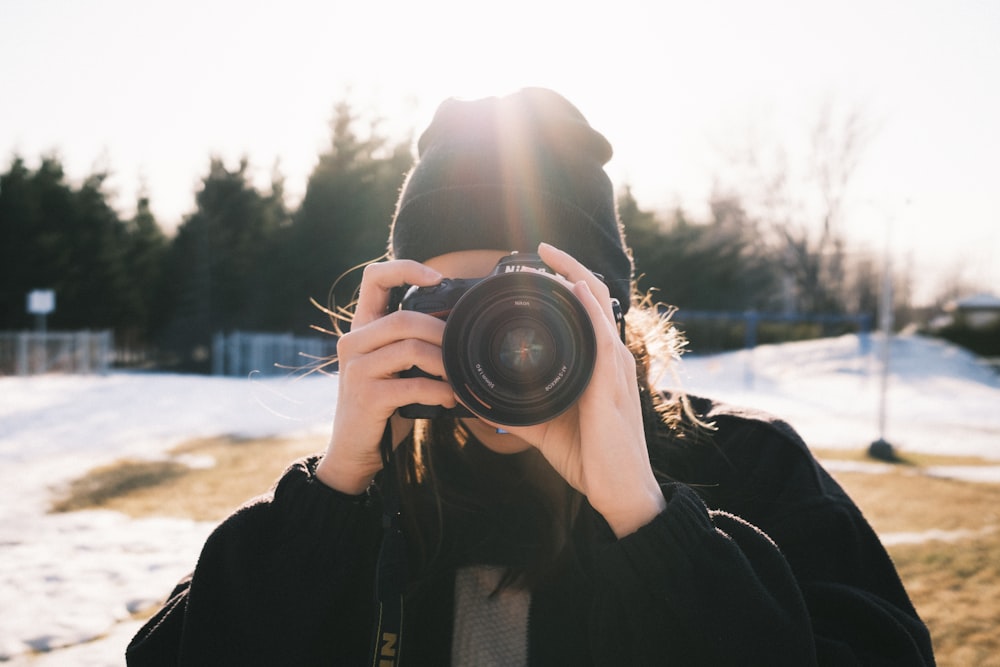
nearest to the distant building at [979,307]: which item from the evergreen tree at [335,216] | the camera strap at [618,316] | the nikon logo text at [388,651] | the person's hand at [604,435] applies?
the evergreen tree at [335,216]

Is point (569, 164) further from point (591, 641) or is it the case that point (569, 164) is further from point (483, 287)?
point (591, 641)

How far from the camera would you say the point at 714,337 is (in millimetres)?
21109

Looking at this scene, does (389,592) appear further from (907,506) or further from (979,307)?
(979,307)

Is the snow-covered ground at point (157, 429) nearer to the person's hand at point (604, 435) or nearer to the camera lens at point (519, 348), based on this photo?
the camera lens at point (519, 348)

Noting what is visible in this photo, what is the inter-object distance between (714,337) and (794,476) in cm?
2088

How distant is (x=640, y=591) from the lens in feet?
3.01

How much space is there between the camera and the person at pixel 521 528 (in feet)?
3.03

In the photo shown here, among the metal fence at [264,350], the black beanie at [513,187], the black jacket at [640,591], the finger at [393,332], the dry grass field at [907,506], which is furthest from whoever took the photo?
the metal fence at [264,350]

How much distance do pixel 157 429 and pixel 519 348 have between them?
27.6 feet

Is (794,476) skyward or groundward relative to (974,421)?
skyward

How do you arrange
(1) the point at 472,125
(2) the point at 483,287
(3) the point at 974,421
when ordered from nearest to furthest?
(2) the point at 483,287, (1) the point at 472,125, (3) the point at 974,421

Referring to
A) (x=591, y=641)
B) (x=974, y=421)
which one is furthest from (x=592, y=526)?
(x=974, y=421)

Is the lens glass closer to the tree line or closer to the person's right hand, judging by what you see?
the person's right hand

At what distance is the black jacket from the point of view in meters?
0.90
